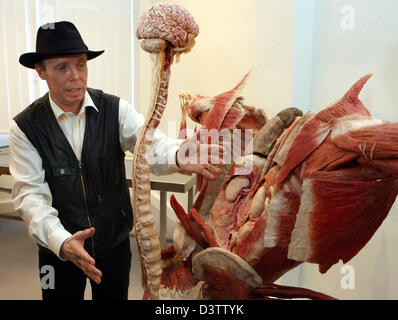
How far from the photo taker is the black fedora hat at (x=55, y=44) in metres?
1.05

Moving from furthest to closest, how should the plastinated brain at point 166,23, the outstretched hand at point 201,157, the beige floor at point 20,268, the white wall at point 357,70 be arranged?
1. the beige floor at point 20,268
2. the white wall at point 357,70
3. the outstretched hand at point 201,157
4. the plastinated brain at point 166,23

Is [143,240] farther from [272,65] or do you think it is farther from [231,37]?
[231,37]

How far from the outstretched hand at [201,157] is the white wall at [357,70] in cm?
50

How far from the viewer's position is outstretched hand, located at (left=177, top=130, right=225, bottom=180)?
884mm

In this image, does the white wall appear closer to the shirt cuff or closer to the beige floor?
the shirt cuff

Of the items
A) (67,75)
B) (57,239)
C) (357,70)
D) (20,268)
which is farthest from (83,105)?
(20,268)

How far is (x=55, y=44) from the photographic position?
106 cm

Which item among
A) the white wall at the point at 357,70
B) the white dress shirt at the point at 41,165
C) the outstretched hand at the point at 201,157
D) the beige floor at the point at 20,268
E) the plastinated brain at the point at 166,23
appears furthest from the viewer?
the beige floor at the point at 20,268

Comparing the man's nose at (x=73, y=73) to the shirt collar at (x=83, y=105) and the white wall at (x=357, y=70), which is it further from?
the white wall at (x=357, y=70)

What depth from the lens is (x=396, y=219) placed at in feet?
3.88

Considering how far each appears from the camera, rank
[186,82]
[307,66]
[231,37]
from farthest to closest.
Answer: [186,82]
[231,37]
[307,66]

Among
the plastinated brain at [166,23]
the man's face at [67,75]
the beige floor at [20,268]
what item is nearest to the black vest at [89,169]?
the man's face at [67,75]

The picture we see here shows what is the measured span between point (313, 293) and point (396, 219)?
1.68 feet
